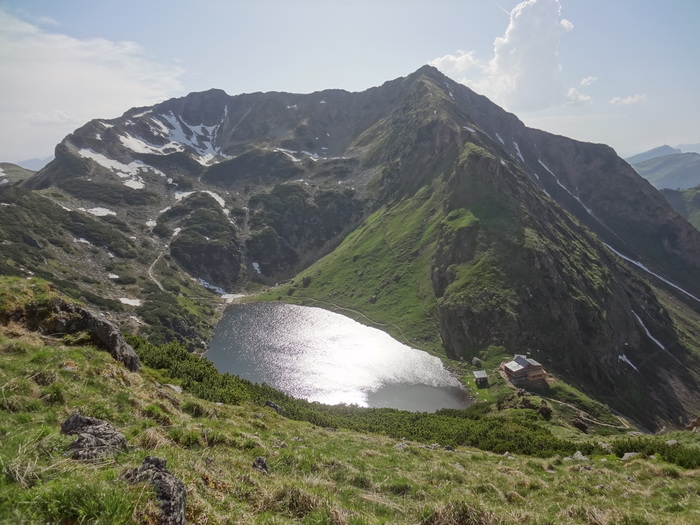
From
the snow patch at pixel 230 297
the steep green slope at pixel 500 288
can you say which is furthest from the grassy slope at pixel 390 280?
the snow patch at pixel 230 297

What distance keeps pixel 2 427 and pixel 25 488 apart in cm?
656

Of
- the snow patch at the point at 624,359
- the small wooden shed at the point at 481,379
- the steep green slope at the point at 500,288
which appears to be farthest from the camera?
the snow patch at the point at 624,359

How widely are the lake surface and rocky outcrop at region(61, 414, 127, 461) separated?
270 ft

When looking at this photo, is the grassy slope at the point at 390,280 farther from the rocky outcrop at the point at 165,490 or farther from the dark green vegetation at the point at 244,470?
the rocky outcrop at the point at 165,490

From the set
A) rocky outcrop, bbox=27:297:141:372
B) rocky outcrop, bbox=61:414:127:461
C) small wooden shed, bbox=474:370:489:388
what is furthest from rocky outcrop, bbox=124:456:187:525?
small wooden shed, bbox=474:370:489:388

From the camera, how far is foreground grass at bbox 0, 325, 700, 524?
684 cm

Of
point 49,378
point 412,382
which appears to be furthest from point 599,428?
point 49,378

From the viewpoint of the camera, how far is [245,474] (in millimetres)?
11852

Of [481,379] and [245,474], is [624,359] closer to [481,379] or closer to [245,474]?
[481,379]

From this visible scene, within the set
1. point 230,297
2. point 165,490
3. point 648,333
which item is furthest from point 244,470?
point 230,297

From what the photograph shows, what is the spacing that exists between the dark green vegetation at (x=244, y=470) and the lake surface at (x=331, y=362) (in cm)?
6155

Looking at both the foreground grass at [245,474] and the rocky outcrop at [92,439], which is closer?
the foreground grass at [245,474]

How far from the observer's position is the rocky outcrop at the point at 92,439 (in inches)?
351

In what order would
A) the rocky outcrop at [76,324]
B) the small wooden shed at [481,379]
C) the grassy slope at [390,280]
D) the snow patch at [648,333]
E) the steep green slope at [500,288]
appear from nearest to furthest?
the rocky outcrop at [76,324] < the small wooden shed at [481,379] < the steep green slope at [500,288] < the grassy slope at [390,280] < the snow patch at [648,333]
